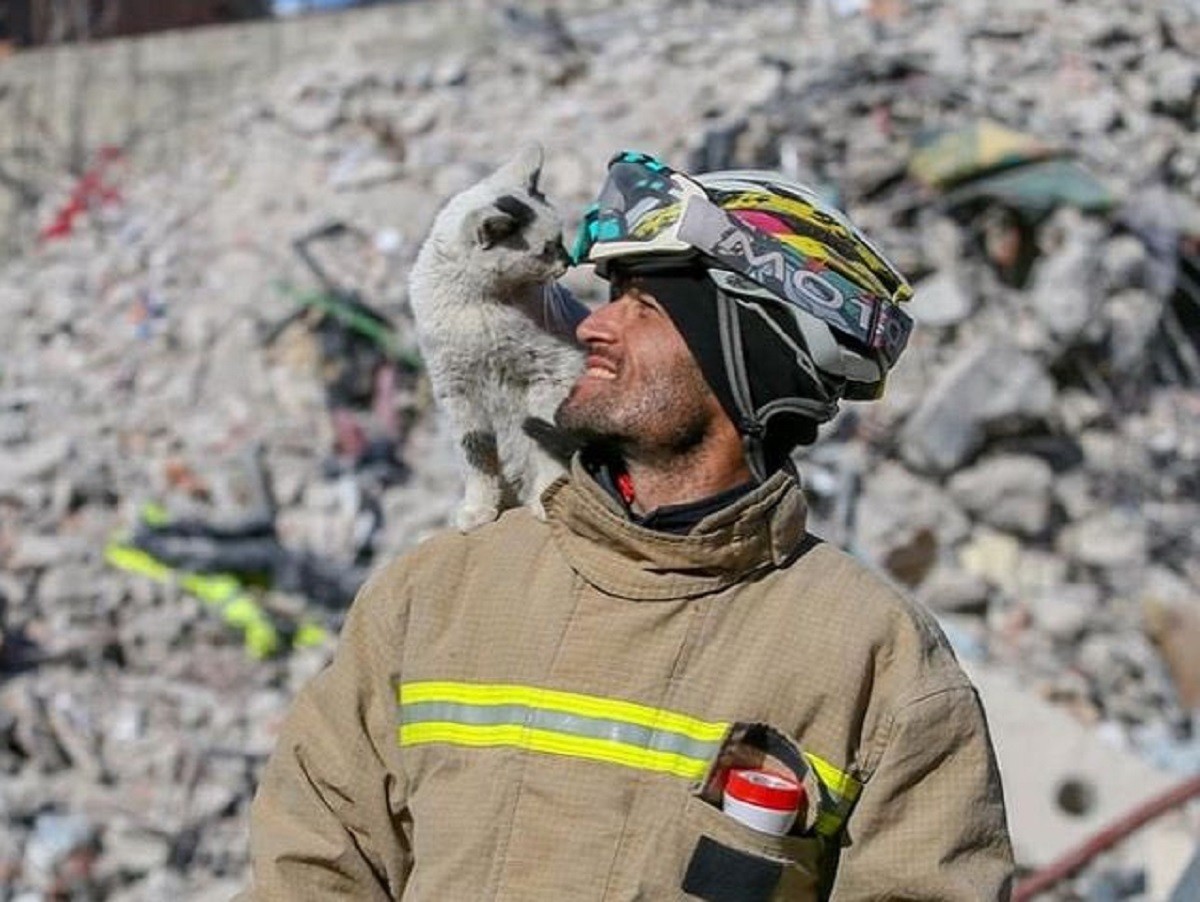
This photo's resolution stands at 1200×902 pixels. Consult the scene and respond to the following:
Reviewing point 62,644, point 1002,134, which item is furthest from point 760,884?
point 1002,134

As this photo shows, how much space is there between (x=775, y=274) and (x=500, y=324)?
2.88 ft

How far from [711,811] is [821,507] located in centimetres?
708

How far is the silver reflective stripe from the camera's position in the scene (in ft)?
6.55

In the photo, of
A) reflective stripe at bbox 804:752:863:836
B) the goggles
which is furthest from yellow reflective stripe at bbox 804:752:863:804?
the goggles

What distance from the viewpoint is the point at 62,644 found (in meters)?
8.38

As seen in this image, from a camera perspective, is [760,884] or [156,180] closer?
[760,884]

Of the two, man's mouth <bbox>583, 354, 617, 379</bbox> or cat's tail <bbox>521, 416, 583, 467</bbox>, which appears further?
cat's tail <bbox>521, 416, 583, 467</bbox>

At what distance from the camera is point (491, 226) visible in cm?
281

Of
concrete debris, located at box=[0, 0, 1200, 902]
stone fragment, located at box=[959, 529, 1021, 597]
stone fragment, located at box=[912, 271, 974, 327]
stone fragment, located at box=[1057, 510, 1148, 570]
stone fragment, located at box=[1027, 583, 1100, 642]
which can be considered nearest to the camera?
concrete debris, located at box=[0, 0, 1200, 902]

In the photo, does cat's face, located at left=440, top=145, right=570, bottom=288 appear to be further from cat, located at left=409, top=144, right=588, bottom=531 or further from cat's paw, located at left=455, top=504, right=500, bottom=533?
cat's paw, located at left=455, top=504, right=500, bottom=533

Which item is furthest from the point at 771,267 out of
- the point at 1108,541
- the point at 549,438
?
the point at 1108,541

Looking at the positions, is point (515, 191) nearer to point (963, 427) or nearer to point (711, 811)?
point (711, 811)

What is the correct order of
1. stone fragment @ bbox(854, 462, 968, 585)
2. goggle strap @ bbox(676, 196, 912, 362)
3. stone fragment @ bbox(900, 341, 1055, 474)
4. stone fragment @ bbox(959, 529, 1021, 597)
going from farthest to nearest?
stone fragment @ bbox(900, 341, 1055, 474)
stone fragment @ bbox(959, 529, 1021, 597)
stone fragment @ bbox(854, 462, 968, 585)
goggle strap @ bbox(676, 196, 912, 362)

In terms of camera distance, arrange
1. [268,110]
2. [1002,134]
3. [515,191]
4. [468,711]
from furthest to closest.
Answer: [268,110], [1002,134], [515,191], [468,711]
